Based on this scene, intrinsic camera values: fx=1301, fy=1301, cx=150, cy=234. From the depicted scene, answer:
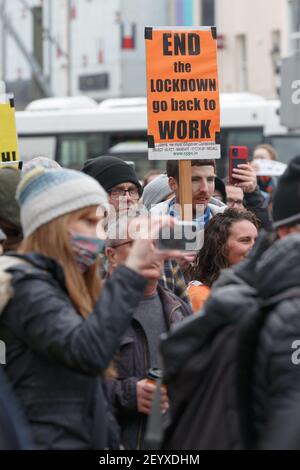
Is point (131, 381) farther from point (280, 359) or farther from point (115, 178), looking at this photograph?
point (115, 178)

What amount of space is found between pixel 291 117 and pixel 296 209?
806 cm

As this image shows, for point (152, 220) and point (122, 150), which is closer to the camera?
point (152, 220)

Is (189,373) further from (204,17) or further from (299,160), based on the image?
(204,17)

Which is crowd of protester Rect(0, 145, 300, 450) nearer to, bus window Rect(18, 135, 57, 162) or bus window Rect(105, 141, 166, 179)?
bus window Rect(105, 141, 166, 179)

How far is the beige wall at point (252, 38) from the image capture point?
36.3 metres

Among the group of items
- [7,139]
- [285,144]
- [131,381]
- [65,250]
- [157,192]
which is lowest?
[285,144]

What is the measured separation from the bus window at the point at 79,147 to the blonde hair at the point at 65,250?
17.2 metres

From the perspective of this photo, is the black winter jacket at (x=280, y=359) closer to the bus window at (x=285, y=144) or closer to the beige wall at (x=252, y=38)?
the bus window at (x=285, y=144)

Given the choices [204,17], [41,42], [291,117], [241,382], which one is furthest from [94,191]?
[41,42]

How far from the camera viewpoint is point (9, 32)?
43.0 metres

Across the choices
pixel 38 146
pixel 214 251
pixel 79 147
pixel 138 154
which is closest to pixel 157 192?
pixel 214 251

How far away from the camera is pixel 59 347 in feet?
12.2

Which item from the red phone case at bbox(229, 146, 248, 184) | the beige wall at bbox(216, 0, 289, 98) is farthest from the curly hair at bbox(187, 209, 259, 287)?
the beige wall at bbox(216, 0, 289, 98)

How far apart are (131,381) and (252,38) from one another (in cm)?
3316
